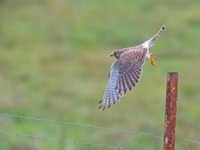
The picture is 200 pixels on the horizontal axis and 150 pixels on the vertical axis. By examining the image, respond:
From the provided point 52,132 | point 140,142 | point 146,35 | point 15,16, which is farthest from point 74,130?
point 15,16

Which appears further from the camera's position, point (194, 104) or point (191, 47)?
point (191, 47)

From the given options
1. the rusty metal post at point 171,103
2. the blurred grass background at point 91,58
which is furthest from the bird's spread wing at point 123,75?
the blurred grass background at point 91,58

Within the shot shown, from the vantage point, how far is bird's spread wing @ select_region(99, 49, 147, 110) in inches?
239

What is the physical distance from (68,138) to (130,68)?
10.5 ft

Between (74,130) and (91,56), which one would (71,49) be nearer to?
(91,56)

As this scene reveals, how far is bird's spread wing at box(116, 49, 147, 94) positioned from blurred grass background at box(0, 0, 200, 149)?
292 cm

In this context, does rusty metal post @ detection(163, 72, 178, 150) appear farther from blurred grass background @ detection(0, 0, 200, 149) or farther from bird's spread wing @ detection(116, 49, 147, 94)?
blurred grass background @ detection(0, 0, 200, 149)

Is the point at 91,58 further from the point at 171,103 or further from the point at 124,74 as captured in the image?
the point at 171,103

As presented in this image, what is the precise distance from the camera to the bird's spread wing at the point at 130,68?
6.09m

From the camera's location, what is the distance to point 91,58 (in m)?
13.0

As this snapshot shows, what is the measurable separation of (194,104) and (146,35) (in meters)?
4.39

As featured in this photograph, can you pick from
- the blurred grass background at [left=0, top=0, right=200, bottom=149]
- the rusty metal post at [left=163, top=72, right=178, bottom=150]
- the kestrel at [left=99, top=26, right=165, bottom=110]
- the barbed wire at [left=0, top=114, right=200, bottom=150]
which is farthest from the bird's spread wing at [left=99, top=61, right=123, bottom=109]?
the blurred grass background at [left=0, top=0, right=200, bottom=149]

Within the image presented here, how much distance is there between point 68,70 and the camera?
12.6 meters

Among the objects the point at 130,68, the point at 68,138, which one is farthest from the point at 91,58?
the point at 130,68
